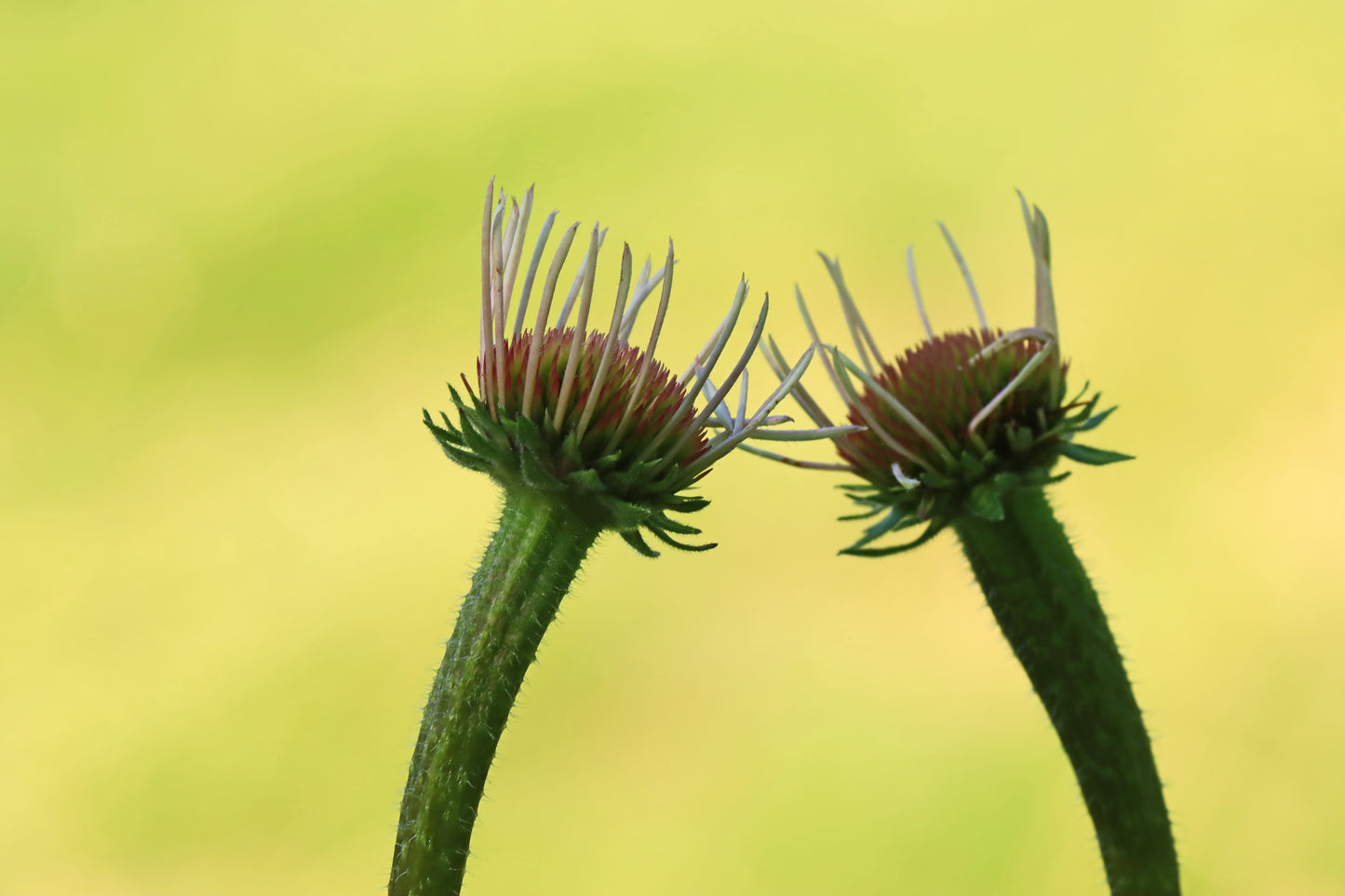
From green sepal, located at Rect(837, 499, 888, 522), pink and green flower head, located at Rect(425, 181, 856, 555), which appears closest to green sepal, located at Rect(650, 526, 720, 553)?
pink and green flower head, located at Rect(425, 181, 856, 555)

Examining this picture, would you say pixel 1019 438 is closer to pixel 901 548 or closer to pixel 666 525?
pixel 901 548

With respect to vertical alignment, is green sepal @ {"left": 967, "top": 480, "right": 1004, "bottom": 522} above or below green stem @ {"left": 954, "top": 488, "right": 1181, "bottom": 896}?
above

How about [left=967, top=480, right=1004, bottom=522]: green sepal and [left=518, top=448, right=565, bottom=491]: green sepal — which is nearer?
[left=518, top=448, right=565, bottom=491]: green sepal

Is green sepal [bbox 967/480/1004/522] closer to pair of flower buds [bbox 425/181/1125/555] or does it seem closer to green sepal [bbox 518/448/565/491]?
pair of flower buds [bbox 425/181/1125/555]

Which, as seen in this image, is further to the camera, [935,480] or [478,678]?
[935,480]

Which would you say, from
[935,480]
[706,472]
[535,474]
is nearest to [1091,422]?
[935,480]

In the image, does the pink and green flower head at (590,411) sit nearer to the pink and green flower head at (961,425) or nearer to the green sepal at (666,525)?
the green sepal at (666,525)
